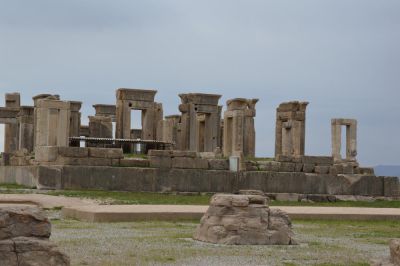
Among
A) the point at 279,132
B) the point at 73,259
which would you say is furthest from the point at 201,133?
the point at 73,259

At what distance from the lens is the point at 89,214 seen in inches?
609

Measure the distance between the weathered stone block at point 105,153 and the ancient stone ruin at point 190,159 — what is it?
0.03 metres

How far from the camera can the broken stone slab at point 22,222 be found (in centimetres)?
813

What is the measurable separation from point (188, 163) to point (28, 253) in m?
18.8

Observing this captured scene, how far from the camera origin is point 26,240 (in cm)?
813

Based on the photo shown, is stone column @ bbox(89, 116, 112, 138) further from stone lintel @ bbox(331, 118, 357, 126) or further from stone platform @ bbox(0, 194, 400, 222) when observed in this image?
stone platform @ bbox(0, 194, 400, 222)

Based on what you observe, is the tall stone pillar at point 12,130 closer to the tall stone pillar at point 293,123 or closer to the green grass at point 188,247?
the tall stone pillar at point 293,123

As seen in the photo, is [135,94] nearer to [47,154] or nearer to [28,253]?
[47,154]

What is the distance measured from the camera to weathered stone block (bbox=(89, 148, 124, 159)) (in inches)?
1014

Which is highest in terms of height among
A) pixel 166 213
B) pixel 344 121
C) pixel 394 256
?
pixel 344 121

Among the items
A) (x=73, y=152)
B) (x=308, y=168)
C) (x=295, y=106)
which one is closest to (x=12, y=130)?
(x=295, y=106)

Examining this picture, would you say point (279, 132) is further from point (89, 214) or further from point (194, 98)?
point (89, 214)

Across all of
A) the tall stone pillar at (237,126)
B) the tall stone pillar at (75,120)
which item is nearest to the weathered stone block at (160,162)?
the tall stone pillar at (237,126)

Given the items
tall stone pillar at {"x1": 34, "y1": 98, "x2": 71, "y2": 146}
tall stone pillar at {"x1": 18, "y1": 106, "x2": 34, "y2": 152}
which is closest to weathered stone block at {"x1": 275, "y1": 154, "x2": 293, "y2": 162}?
tall stone pillar at {"x1": 34, "y1": 98, "x2": 71, "y2": 146}
